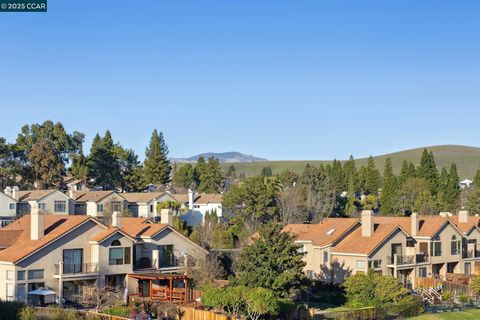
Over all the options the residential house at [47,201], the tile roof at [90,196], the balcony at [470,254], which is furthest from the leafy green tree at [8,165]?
the balcony at [470,254]

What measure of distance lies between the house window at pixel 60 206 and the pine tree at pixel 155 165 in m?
40.4

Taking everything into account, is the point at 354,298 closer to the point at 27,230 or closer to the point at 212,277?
the point at 212,277

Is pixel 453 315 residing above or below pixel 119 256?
below

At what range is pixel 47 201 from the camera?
3376 inches

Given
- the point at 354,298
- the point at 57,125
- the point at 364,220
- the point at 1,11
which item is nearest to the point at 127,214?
the point at 57,125

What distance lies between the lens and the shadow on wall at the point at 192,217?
325ft

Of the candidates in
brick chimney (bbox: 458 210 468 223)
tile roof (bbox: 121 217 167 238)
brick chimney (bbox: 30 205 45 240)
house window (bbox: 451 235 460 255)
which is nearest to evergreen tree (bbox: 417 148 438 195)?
brick chimney (bbox: 458 210 468 223)

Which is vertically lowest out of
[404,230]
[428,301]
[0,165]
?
[428,301]

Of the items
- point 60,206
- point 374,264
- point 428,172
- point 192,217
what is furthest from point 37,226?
point 428,172

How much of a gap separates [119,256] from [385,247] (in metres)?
22.5

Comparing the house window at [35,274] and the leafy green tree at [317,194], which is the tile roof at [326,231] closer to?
the house window at [35,274]

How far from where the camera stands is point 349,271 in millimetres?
60562

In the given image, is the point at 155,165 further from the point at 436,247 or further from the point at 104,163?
the point at 436,247

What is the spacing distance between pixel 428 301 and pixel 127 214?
43956mm
